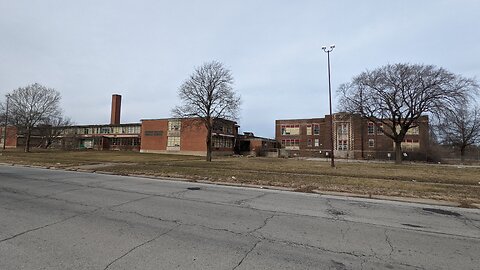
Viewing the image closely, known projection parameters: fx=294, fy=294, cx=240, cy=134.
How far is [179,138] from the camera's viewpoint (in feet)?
204

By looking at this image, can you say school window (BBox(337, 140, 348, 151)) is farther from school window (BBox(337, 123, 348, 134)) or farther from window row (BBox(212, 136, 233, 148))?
window row (BBox(212, 136, 233, 148))

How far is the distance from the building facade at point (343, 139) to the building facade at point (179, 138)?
55.1ft

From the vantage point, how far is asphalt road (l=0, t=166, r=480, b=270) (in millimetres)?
4480

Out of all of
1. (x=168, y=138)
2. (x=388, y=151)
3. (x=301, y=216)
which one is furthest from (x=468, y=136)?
(x=301, y=216)

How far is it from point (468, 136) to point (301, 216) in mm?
63090

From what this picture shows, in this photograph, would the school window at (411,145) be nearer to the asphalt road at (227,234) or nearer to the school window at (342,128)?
the school window at (342,128)

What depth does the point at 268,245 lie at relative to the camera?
5219 millimetres

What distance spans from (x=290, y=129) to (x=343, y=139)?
14344 mm

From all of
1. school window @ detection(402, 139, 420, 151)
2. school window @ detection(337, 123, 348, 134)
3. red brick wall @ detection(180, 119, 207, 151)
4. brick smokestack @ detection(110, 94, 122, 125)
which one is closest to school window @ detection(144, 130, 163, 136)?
red brick wall @ detection(180, 119, 207, 151)

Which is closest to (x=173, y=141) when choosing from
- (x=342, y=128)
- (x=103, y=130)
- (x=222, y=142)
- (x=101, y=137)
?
(x=222, y=142)

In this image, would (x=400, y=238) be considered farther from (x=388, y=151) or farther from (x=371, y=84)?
(x=388, y=151)

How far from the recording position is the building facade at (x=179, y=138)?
59553 mm

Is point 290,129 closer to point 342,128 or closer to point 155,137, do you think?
point 342,128

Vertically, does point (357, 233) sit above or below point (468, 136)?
below
